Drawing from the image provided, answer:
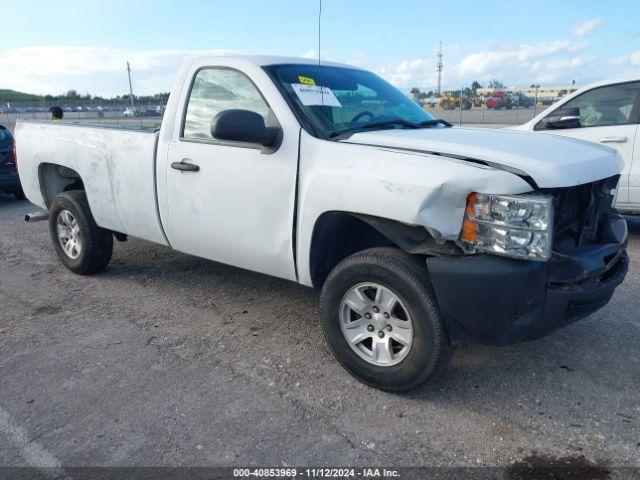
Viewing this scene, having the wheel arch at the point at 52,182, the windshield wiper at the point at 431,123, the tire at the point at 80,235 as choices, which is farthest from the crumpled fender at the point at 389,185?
the wheel arch at the point at 52,182

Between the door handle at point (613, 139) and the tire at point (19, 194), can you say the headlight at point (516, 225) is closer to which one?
the door handle at point (613, 139)

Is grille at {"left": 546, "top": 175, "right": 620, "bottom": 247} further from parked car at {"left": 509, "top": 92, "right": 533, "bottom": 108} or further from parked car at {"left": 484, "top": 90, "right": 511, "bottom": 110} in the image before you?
parked car at {"left": 484, "top": 90, "right": 511, "bottom": 110}

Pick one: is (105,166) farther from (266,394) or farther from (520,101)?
(520,101)

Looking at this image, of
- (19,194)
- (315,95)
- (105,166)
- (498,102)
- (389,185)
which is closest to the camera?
(389,185)

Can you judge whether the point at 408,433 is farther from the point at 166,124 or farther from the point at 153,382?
the point at 166,124

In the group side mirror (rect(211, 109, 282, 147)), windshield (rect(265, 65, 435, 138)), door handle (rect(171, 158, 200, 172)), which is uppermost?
windshield (rect(265, 65, 435, 138))

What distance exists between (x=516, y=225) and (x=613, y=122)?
14.2 feet

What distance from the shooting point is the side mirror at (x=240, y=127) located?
11.1 ft

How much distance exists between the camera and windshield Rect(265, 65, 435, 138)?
12.1 ft

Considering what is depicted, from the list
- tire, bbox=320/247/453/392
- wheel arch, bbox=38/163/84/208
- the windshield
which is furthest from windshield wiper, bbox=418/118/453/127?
wheel arch, bbox=38/163/84/208

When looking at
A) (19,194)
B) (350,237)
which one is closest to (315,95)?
(350,237)

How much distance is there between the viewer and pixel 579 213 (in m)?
3.35

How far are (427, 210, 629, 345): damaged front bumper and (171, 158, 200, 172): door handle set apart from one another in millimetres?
1861

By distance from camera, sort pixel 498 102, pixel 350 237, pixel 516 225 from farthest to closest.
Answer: pixel 498 102 → pixel 350 237 → pixel 516 225
